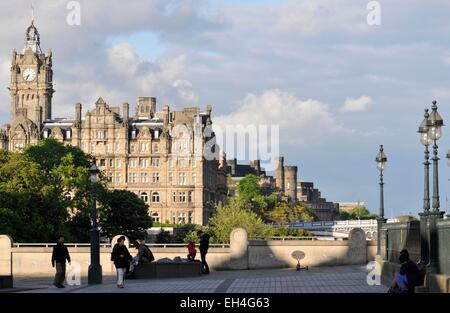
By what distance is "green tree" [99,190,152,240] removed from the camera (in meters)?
123

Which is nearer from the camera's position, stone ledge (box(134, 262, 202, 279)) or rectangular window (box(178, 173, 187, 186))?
stone ledge (box(134, 262, 202, 279))

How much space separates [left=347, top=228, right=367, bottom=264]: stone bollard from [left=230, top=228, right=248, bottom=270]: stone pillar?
5.30m

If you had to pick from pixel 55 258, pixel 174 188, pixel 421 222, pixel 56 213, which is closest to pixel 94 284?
pixel 55 258

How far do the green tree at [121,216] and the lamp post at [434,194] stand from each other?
88.6 meters

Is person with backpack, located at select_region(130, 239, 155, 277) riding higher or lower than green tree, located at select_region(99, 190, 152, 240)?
lower

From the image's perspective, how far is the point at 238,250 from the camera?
63.2 metres

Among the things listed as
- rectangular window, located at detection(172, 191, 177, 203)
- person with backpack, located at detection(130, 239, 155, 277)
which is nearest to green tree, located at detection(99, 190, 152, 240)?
rectangular window, located at detection(172, 191, 177, 203)

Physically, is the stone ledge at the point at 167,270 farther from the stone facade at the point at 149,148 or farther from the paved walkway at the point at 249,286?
the stone facade at the point at 149,148

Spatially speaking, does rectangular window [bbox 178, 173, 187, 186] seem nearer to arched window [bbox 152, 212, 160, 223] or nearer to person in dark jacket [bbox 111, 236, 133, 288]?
arched window [bbox 152, 212, 160, 223]

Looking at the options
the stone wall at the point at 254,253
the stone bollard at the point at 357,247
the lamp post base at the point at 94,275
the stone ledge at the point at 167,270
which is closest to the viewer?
the lamp post base at the point at 94,275

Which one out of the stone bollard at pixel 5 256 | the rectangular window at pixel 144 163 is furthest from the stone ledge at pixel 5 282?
the rectangular window at pixel 144 163

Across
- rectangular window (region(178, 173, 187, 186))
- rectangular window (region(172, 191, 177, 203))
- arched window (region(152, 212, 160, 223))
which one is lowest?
arched window (region(152, 212, 160, 223))

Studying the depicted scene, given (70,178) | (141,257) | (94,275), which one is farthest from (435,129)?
(70,178)

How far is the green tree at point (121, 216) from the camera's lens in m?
123
